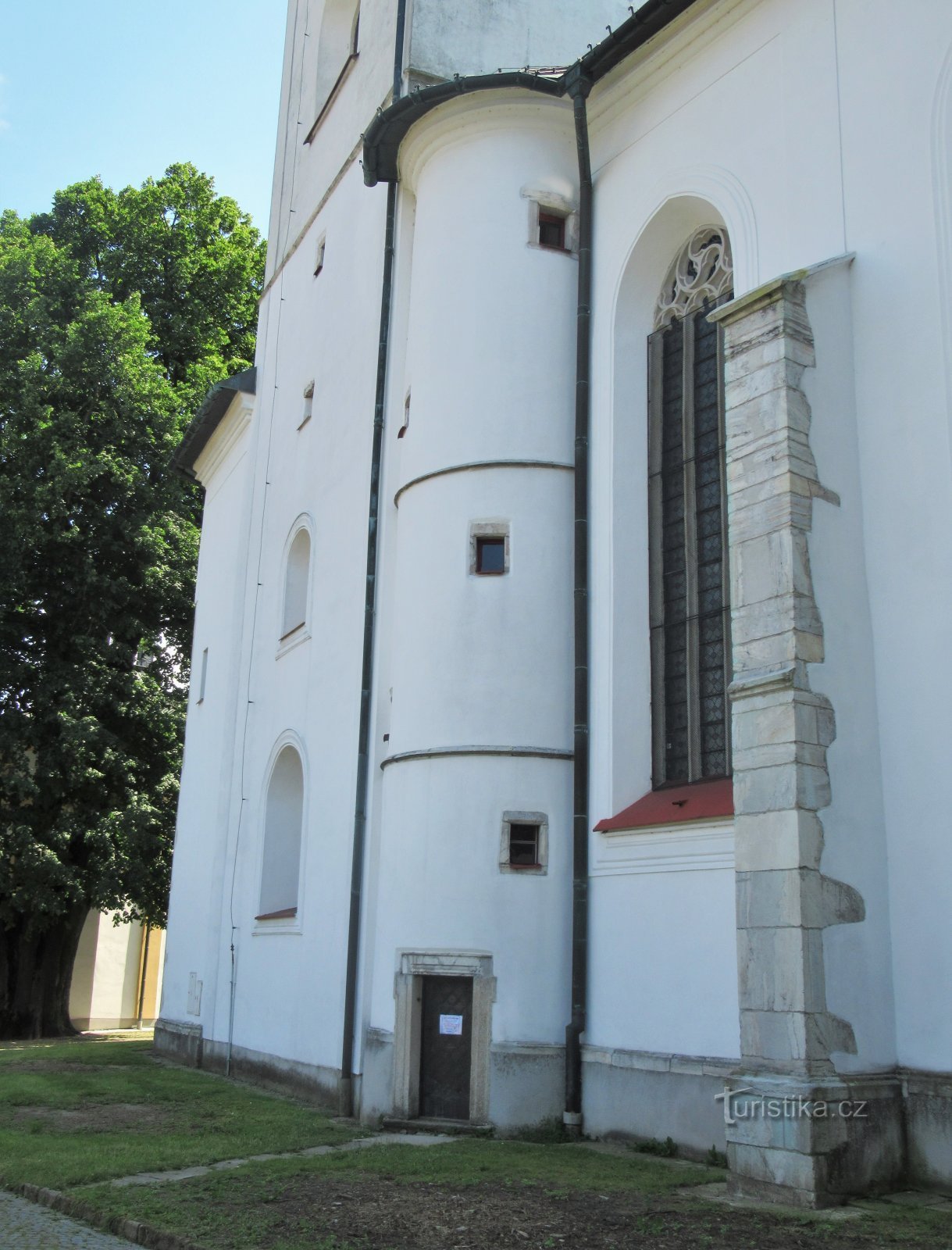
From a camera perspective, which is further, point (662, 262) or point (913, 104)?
point (662, 262)

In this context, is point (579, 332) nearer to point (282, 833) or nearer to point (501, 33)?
point (501, 33)

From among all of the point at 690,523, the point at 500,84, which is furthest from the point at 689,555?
the point at 500,84

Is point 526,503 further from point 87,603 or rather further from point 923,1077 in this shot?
point 87,603

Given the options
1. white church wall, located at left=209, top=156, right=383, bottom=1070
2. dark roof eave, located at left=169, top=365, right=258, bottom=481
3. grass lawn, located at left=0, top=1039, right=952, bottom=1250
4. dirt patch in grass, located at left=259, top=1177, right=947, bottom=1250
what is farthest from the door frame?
dark roof eave, located at left=169, top=365, right=258, bottom=481

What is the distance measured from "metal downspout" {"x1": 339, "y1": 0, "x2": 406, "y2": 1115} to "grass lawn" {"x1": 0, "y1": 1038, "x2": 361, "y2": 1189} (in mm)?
840

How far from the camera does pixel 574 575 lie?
12211 millimetres

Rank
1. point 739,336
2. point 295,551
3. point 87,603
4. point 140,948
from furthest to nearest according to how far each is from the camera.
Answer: point 140,948, point 87,603, point 295,551, point 739,336

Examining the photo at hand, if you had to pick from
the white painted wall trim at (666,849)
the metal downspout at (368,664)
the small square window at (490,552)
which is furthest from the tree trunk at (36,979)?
the white painted wall trim at (666,849)

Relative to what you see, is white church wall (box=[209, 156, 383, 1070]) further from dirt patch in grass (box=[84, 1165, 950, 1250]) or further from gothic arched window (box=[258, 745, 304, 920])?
dirt patch in grass (box=[84, 1165, 950, 1250])

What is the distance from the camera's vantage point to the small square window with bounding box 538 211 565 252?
13555 millimetres

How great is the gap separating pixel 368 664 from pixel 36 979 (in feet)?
41.5

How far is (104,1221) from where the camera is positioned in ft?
23.9

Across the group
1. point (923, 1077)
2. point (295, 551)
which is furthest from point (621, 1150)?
point (295, 551)

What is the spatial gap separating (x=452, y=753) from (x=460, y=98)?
704 centimetres
